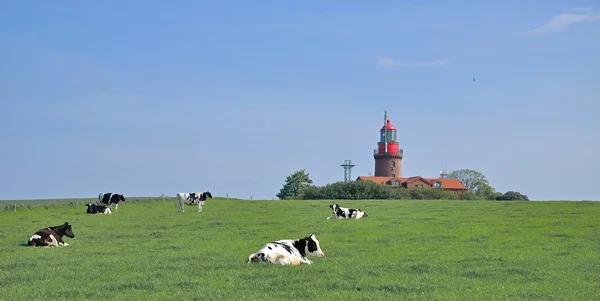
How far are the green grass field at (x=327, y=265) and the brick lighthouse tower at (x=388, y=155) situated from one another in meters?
114

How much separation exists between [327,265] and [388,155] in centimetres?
12797

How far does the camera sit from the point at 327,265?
16.7 meters

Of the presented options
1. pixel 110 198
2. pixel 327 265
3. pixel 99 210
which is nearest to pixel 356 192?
pixel 110 198

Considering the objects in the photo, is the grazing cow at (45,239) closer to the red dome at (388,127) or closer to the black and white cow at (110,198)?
the black and white cow at (110,198)

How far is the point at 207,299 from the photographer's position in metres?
12.4

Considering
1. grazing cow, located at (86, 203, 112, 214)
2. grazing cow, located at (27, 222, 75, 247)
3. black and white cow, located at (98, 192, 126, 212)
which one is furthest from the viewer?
black and white cow, located at (98, 192, 126, 212)

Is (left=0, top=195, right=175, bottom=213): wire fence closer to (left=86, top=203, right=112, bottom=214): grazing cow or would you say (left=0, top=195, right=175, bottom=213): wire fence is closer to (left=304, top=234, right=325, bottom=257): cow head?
(left=86, top=203, right=112, bottom=214): grazing cow

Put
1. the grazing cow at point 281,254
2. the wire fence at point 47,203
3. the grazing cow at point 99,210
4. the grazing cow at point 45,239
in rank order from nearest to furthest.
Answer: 1. the grazing cow at point 281,254
2. the grazing cow at point 45,239
3. the grazing cow at point 99,210
4. the wire fence at point 47,203

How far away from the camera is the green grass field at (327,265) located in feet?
43.5

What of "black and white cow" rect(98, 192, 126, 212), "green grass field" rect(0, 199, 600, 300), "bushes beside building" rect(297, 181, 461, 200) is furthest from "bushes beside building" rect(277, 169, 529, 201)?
"green grass field" rect(0, 199, 600, 300)

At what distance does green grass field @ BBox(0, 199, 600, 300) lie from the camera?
43.5 ft

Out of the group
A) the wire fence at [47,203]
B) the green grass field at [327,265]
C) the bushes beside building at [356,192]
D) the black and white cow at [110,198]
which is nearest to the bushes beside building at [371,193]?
the bushes beside building at [356,192]

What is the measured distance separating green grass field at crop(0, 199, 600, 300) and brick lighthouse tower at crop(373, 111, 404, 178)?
114020 mm

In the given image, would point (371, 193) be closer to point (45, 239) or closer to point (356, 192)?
point (356, 192)
